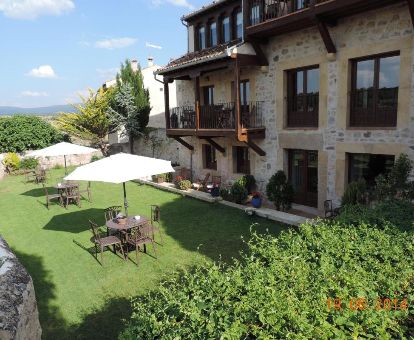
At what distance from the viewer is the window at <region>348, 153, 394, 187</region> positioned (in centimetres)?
975

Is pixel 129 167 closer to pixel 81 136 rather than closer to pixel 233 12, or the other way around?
pixel 233 12

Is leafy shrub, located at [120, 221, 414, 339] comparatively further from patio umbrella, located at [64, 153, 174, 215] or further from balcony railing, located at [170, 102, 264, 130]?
balcony railing, located at [170, 102, 264, 130]

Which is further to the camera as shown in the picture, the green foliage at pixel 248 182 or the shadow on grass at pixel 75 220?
the green foliage at pixel 248 182

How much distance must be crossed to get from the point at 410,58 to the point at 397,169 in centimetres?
300

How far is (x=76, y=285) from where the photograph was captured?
713 cm

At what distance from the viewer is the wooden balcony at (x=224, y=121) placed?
12648 mm

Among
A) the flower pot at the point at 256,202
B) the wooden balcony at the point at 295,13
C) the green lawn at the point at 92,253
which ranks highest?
the wooden balcony at the point at 295,13

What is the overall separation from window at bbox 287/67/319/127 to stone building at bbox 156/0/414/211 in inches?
1.4

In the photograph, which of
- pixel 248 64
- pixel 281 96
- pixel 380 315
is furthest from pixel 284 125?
pixel 380 315

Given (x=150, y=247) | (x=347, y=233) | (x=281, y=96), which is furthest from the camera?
(x=281, y=96)

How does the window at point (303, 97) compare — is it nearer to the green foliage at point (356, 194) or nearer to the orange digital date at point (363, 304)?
the green foliage at point (356, 194)

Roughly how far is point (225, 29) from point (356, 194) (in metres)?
9.37

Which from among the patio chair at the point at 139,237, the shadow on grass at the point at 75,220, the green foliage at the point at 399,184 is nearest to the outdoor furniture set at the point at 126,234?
the patio chair at the point at 139,237

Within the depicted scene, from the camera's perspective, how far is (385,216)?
570cm
